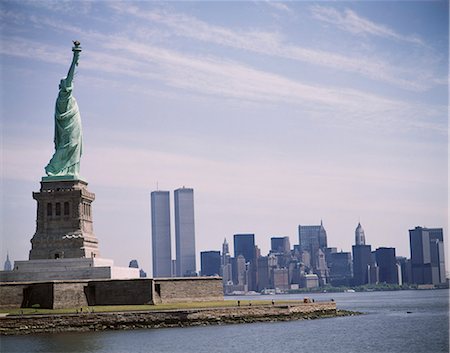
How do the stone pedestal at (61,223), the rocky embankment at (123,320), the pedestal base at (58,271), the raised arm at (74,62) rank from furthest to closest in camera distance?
1. the raised arm at (74,62)
2. the stone pedestal at (61,223)
3. the pedestal base at (58,271)
4. the rocky embankment at (123,320)

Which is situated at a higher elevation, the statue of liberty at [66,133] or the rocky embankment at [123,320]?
the statue of liberty at [66,133]

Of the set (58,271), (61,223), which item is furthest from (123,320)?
(61,223)

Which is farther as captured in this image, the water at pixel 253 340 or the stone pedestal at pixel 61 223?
the stone pedestal at pixel 61 223

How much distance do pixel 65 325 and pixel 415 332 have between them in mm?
22740

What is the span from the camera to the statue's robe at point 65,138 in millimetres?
72062

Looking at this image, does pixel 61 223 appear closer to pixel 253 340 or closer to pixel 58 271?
pixel 58 271

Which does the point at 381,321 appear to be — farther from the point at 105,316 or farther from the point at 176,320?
the point at 105,316

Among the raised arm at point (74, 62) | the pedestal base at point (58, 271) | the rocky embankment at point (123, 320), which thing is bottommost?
the rocky embankment at point (123, 320)

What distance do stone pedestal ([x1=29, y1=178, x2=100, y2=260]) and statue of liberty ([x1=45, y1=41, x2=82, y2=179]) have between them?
4.04ft

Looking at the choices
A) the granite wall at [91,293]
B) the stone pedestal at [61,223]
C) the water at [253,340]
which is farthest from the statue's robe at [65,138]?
the water at [253,340]

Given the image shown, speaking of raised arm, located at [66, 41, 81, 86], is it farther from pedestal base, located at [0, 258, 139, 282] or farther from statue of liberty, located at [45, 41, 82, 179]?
pedestal base, located at [0, 258, 139, 282]

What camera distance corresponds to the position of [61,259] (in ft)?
221

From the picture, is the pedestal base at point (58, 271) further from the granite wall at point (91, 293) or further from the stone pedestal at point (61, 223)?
the granite wall at point (91, 293)

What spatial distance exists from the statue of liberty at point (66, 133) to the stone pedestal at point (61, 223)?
123 cm
